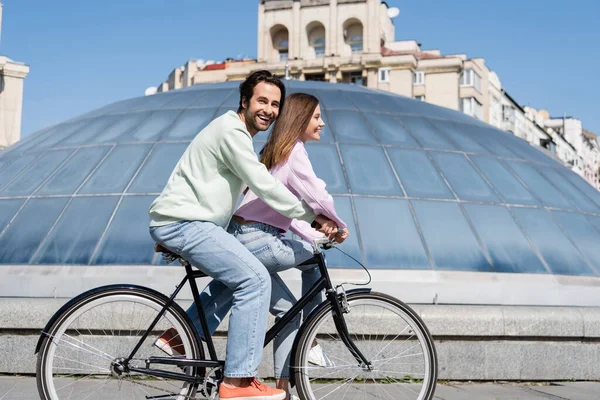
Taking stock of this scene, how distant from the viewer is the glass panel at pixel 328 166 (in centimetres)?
1011

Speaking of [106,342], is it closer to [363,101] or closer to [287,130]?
[287,130]

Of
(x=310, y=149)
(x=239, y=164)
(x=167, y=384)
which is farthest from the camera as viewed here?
(x=310, y=149)

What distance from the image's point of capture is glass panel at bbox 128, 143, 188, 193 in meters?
10.2

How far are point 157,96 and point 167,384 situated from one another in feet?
35.5

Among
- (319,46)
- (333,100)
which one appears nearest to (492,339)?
(333,100)

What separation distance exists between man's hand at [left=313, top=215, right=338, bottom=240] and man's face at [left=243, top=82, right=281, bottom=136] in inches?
24.6

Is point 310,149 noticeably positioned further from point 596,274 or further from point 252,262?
point 252,262

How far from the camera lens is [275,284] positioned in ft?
13.4

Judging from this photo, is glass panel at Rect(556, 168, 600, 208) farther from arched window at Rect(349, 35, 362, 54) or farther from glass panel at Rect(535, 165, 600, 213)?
arched window at Rect(349, 35, 362, 54)

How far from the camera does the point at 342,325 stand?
393 centimetres

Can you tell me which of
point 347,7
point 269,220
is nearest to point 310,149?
point 269,220

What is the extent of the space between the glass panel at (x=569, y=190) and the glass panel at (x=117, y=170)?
23.2ft

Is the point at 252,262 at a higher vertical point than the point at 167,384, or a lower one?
higher

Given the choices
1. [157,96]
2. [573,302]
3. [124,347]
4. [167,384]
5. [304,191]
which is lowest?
[573,302]
